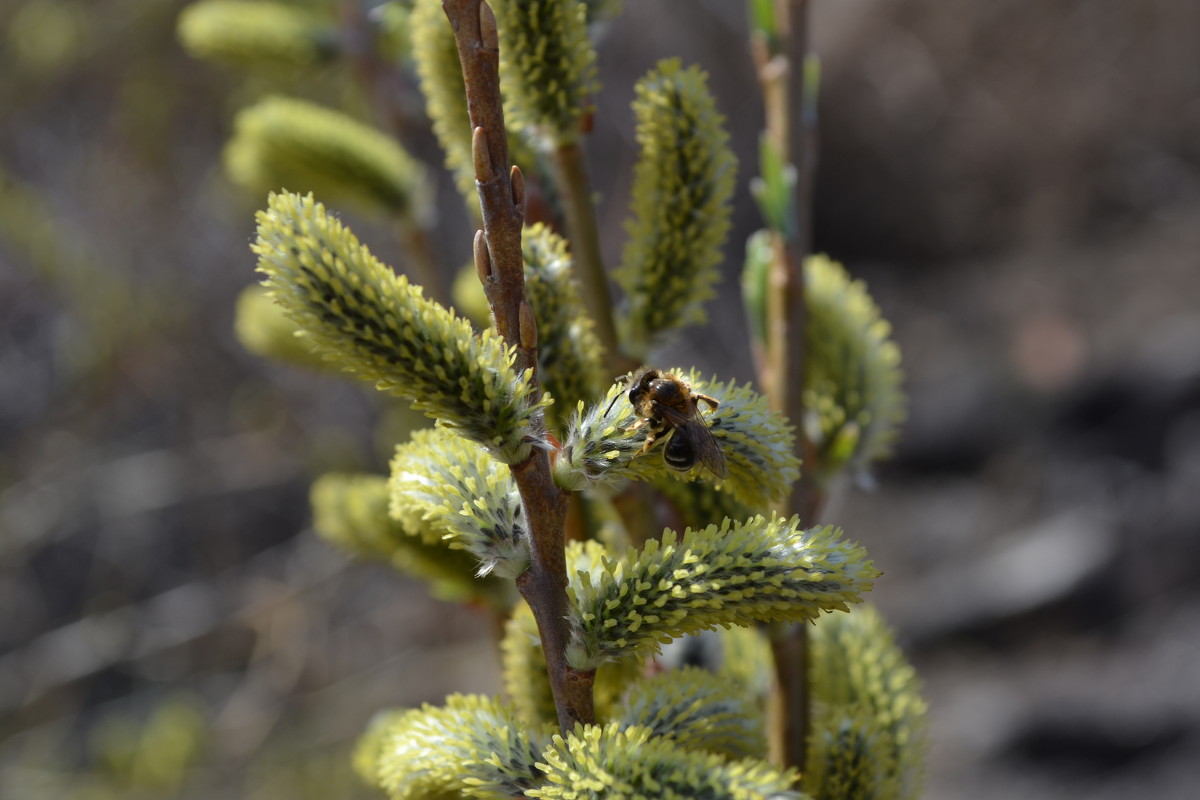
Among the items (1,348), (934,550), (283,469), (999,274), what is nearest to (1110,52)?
(999,274)

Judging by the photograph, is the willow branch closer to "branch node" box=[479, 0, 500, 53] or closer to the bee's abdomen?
the bee's abdomen

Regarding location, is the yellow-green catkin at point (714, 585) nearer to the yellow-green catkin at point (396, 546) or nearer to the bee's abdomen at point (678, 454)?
the bee's abdomen at point (678, 454)

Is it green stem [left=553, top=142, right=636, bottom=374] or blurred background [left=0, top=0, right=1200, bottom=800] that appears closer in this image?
green stem [left=553, top=142, right=636, bottom=374]

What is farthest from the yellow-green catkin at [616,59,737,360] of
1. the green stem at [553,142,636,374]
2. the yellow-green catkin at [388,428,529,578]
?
the yellow-green catkin at [388,428,529,578]

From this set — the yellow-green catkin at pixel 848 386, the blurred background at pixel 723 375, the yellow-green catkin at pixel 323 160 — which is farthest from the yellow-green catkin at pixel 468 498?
the blurred background at pixel 723 375

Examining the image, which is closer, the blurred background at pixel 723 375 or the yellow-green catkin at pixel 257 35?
the yellow-green catkin at pixel 257 35

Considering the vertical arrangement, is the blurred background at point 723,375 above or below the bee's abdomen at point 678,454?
above

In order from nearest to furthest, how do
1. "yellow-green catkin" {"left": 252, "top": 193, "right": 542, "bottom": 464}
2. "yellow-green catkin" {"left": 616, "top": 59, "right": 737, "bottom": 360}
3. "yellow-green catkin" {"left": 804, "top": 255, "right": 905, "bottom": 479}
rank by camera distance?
1. "yellow-green catkin" {"left": 252, "top": 193, "right": 542, "bottom": 464}
2. "yellow-green catkin" {"left": 616, "top": 59, "right": 737, "bottom": 360}
3. "yellow-green catkin" {"left": 804, "top": 255, "right": 905, "bottom": 479}
